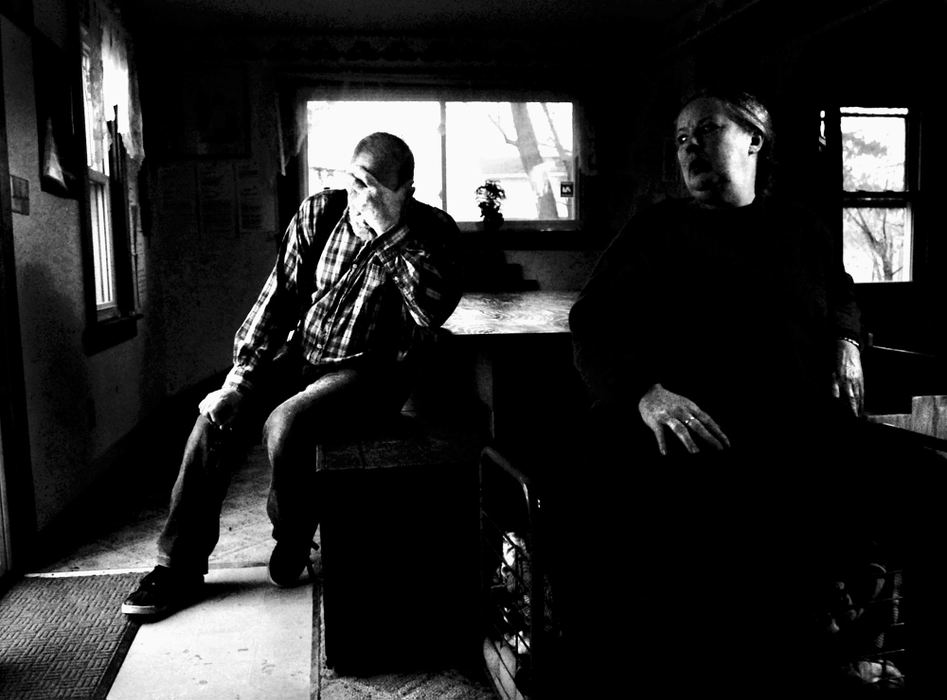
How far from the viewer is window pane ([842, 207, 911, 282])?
Answer: 4922mm

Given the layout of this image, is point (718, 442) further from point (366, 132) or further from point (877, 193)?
point (366, 132)

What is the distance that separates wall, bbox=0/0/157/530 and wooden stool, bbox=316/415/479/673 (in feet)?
5.17

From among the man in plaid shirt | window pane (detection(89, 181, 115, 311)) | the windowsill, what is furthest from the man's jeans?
window pane (detection(89, 181, 115, 311))

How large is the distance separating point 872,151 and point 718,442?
166 inches

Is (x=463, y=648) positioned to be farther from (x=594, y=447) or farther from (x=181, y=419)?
(x=181, y=419)

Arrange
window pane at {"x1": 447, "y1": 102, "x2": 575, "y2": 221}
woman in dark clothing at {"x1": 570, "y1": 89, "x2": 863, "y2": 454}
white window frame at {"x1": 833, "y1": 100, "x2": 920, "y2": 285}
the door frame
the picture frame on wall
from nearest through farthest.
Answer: woman in dark clothing at {"x1": 570, "y1": 89, "x2": 863, "y2": 454}
the door frame
the picture frame on wall
white window frame at {"x1": 833, "y1": 100, "x2": 920, "y2": 285}
window pane at {"x1": 447, "y1": 102, "x2": 575, "y2": 221}

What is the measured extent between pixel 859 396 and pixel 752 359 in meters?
0.25

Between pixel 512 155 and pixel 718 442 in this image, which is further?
pixel 512 155

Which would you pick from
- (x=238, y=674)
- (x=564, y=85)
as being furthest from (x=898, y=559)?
(x=564, y=85)

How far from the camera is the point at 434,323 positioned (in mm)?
2371

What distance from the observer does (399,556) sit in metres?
2.04

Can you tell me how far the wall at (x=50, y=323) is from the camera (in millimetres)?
2963

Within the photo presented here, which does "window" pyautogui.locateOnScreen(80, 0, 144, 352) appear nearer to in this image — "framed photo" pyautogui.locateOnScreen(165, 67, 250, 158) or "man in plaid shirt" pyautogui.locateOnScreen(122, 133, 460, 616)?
"framed photo" pyautogui.locateOnScreen(165, 67, 250, 158)

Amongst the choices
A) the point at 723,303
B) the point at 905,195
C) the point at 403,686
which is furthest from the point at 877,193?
the point at 403,686
